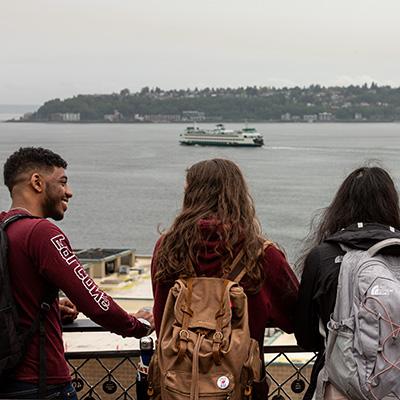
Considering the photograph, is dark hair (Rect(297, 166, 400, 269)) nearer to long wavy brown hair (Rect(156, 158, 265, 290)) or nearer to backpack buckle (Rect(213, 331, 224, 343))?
long wavy brown hair (Rect(156, 158, 265, 290))

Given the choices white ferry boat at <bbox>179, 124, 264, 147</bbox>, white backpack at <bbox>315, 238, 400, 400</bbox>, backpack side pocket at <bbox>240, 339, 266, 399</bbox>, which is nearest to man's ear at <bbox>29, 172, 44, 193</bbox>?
backpack side pocket at <bbox>240, 339, 266, 399</bbox>

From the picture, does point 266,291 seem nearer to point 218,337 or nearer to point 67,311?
point 218,337

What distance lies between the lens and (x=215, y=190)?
10.1 ft

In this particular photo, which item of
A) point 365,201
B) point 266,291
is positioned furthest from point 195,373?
point 365,201

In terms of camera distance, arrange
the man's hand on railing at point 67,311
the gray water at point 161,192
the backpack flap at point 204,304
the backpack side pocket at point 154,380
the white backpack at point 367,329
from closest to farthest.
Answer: the white backpack at point 367,329 → the backpack flap at point 204,304 → the backpack side pocket at point 154,380 → the man's hand on railing at point 67,311 → the gray water at point 161,192

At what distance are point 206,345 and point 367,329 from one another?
0.54 meters

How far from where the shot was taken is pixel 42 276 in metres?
2.91

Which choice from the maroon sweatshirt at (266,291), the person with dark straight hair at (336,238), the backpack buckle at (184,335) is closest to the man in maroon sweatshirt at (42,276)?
the maroon sweatshirt at (266,291)

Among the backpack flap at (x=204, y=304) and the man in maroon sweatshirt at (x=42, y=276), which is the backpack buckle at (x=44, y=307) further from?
the backpack flap at (x=204, y=304)

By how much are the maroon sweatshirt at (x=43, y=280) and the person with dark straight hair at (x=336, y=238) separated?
775 mm

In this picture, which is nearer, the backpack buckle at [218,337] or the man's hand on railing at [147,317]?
the backpack buckle at [218,337]

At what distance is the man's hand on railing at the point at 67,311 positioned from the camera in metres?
3.41

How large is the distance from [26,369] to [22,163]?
0.76 m

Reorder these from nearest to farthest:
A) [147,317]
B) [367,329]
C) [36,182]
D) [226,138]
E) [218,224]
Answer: [367,329]
[218,224]
[36,182]
[147,317]
[226,138]
